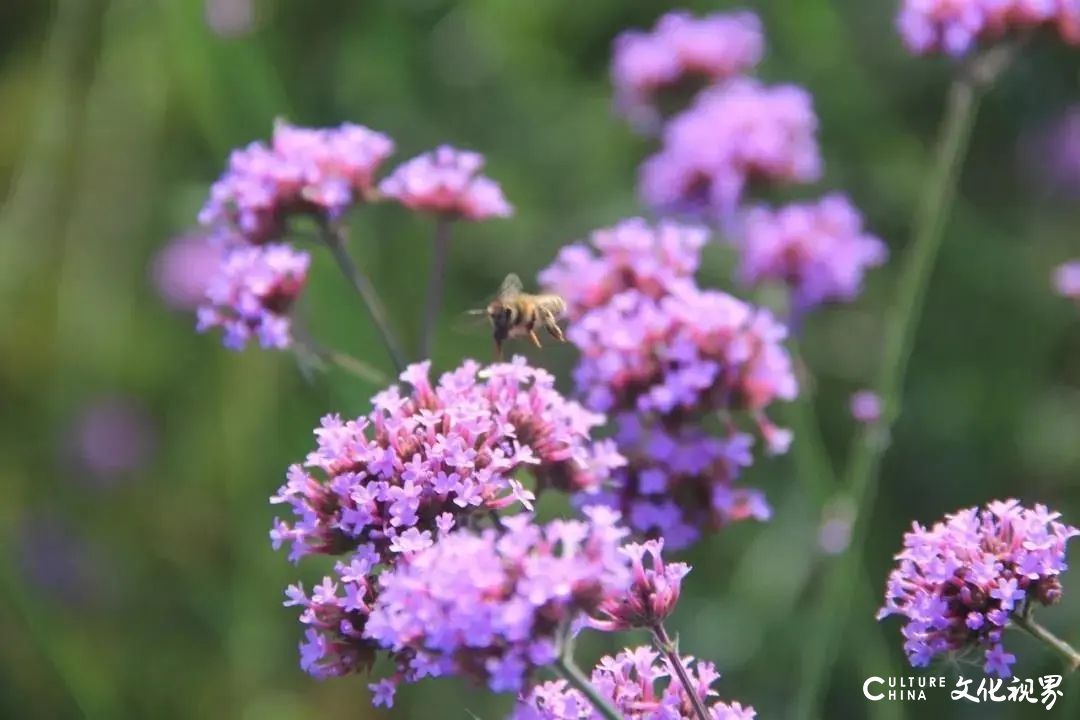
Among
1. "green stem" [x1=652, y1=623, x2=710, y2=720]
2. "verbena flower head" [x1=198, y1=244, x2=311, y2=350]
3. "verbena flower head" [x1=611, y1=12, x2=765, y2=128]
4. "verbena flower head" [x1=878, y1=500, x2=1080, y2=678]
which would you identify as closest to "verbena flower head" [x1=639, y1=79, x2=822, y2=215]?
"verbena flower head" [x1=611, y1=12, x2=765, y2=128]

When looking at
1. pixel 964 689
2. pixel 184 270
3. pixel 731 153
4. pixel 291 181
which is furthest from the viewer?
pixel 184 270

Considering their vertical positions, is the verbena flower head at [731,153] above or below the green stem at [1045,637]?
above

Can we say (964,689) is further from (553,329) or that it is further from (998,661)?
(553,329)

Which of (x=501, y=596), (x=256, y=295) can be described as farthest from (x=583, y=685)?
(x=256, y=295)

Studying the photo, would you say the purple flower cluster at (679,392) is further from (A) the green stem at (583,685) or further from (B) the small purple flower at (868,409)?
(A) the green stem at (583,685)

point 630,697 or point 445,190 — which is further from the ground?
point 445,190

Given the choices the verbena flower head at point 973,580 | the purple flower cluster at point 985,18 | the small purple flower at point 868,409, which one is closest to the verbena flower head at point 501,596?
the verbena flower head at point 973,580
